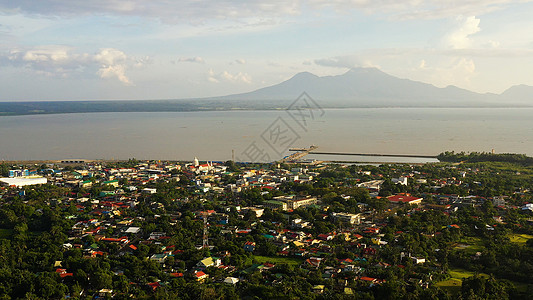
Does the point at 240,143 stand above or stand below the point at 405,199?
above

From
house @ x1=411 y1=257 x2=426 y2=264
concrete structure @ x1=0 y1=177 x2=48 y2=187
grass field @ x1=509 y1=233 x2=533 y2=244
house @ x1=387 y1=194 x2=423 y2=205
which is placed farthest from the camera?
concrete structure @ x1=0 y1=177 x2=48 y2=187

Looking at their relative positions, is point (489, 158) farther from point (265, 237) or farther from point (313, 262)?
point (313, 262)

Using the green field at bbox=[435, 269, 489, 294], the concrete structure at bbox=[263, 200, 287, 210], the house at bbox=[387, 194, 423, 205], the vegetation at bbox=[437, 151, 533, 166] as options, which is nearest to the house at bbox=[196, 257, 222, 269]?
the green field at bbox=[435, 269, 489, 294]

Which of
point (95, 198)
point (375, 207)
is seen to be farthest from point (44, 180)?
point (375, 207)

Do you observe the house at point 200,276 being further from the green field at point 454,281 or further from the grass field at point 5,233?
the grass field at point 5,233

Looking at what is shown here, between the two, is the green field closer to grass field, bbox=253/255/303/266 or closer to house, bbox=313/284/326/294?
Answer: house, bbox=313/284/326/294

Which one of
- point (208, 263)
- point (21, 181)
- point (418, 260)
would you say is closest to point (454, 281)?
point (418, 260)
